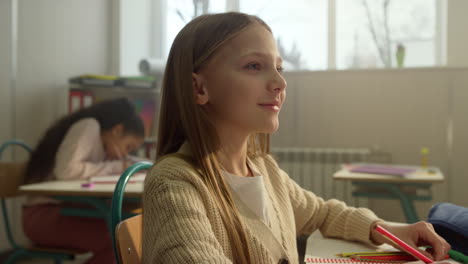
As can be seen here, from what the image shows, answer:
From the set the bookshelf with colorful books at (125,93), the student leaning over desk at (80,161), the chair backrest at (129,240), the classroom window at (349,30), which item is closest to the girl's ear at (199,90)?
the chair backrest at (129,240)

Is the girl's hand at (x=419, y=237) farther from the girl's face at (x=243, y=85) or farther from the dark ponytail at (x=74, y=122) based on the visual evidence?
the dark ponytail at (x=74, y=122)

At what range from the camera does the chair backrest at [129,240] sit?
833mm

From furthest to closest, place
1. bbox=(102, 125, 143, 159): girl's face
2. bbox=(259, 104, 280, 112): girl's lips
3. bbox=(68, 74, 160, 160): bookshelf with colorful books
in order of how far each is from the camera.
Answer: bbox=(68, 74, 160, 160): bookshelf with colorful books, bbox=(102, 125, 143, 159): girl's face, bbox=(259, 104, 280, 112): girl's lips

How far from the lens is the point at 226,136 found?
87 centimetres

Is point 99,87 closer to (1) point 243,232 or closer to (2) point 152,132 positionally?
(2) point 152,132

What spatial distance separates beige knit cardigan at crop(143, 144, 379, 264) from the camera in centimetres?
61

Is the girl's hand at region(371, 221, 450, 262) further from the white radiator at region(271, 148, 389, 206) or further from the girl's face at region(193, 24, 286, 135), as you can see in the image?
the white radiator at region(271, 148, 389, 206)

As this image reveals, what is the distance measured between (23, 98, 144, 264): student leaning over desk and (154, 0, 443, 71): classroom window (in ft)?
3.27

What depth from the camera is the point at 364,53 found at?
3504 mm

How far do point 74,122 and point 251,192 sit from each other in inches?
73.4

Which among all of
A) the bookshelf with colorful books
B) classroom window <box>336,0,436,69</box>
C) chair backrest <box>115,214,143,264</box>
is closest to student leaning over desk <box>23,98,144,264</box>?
the bookshelf with colorful books

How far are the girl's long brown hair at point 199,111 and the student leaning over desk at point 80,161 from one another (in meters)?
1.34

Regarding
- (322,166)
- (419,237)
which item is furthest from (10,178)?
(322,166)

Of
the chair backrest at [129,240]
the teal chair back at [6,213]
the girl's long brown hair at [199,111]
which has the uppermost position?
the girl's long brown hair at [199,111]
